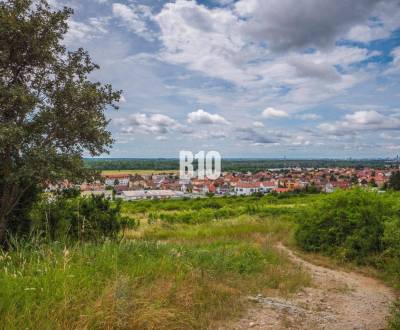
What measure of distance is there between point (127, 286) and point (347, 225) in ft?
23.6

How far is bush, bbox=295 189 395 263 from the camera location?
28.2 ft

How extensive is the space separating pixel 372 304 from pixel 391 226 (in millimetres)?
1902

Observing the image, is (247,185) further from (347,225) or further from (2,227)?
(2,227)

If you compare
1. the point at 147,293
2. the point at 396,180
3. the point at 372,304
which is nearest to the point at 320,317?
the point at 372,304

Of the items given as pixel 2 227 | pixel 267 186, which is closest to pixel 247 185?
pixel 267 186

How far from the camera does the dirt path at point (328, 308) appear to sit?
4453mm

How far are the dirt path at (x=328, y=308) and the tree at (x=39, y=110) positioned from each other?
485 cm

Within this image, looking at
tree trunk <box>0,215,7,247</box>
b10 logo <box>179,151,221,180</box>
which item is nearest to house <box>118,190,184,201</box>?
b10 logo <box>179,151,221,180</box>

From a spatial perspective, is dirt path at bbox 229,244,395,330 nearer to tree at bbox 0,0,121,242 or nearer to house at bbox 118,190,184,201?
tree at bbox 0,0,121,242

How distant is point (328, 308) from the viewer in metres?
5.26

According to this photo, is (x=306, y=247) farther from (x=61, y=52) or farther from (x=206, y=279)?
(x=61, y=52)

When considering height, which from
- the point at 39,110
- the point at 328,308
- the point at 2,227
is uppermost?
the point at 39,110

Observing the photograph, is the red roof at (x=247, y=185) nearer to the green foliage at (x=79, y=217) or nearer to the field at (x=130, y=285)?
the green foliage at (x=79, y=217)

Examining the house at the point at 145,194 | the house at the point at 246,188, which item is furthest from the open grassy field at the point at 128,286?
the house at the point at 246,188
